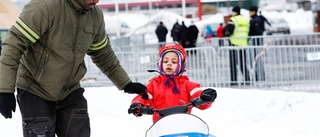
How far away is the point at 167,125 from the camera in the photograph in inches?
197

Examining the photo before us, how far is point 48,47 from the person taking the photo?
5.25m

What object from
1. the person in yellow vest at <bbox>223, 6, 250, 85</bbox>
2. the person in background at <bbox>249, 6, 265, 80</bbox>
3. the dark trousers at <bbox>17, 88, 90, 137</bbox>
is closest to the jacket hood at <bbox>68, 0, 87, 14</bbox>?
the dark trousers at <bbox>17, 88, 90, 137</bbox>

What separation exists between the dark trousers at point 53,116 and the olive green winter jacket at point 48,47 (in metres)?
0.06

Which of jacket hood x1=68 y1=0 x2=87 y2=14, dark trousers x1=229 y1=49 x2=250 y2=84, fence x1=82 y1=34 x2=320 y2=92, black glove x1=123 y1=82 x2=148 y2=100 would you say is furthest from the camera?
dark trousers x1=229 y1=49 x2=250 y2=84

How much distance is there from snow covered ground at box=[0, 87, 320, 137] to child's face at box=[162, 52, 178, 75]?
3.78m

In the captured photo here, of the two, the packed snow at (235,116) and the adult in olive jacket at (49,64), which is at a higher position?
the adult in olive jacket at (49,64)

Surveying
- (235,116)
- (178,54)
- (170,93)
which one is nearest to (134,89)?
(170,93)

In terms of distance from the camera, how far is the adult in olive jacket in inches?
200

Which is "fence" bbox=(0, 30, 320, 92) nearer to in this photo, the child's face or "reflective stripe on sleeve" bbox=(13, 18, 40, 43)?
the child's face

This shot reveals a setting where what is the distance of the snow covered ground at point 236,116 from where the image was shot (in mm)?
10336

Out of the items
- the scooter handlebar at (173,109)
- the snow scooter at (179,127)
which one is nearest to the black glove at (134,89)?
the scooter handlebar at (173,109)

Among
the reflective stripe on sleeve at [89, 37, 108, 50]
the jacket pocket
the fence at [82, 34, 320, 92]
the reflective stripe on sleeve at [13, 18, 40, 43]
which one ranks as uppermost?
the reflective stripe on sleeve at [13, 18, 40, 43]

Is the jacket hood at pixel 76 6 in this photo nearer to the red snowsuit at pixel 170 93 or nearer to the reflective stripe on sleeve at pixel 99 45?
the reflective stripe on sleeve at pixel 99 45

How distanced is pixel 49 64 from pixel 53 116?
43 cm
